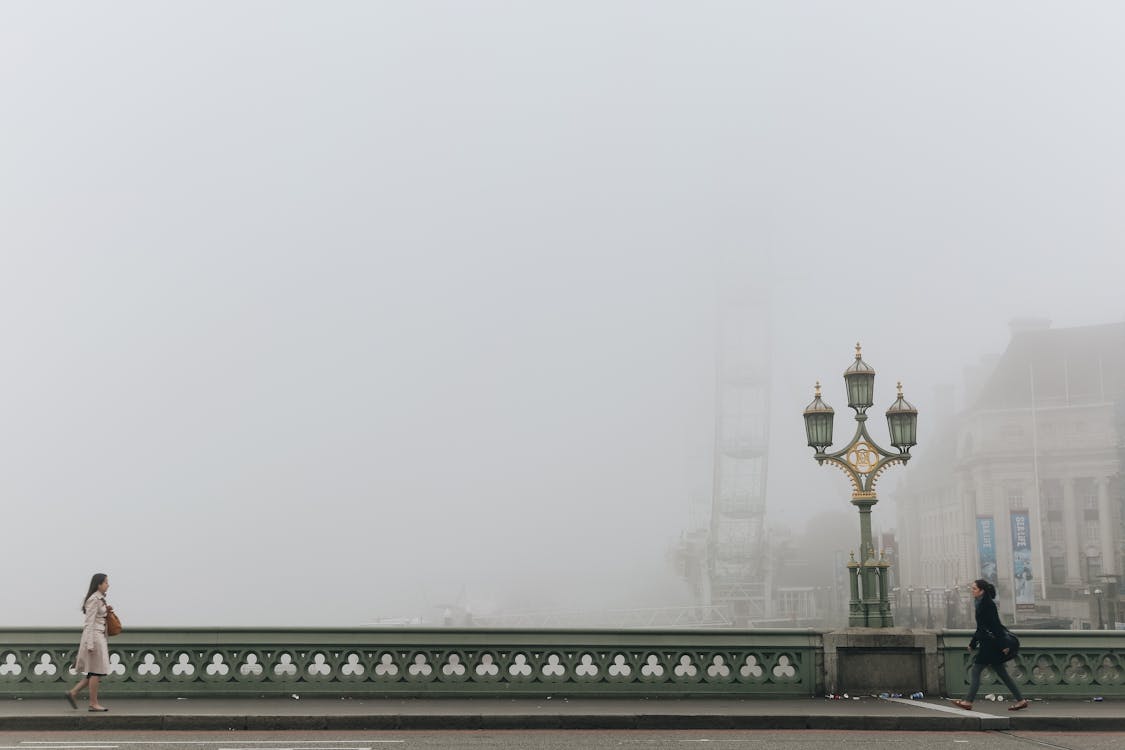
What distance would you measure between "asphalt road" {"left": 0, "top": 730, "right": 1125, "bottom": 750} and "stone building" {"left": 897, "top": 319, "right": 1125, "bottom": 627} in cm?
10668

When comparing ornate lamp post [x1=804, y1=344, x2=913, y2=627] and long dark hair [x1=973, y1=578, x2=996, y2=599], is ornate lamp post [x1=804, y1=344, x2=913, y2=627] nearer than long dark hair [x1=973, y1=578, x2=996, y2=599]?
No

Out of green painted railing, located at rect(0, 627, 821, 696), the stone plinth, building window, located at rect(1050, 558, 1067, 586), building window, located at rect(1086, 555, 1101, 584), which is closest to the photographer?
green painted railing, located at rect(0, 627, 821, 696)

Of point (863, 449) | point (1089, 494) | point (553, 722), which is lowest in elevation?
point (553, 722)

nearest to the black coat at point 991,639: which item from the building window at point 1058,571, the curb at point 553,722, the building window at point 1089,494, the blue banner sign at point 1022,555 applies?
the curb at point 553,722

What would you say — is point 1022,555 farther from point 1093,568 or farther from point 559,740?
point 559,740

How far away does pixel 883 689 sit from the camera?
734 inches

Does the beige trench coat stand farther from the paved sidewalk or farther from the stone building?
the stone building

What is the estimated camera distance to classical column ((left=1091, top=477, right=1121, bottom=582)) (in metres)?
128

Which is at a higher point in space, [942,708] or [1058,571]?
[1058,571]

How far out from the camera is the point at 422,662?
1827 centimetres

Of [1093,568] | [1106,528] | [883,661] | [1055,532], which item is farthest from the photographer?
[1055,532]

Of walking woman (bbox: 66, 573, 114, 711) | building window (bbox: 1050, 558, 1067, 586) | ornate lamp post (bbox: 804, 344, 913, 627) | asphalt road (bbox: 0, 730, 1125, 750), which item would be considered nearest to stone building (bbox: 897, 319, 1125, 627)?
building window (bbox: 1050, 558, 1067, 586)

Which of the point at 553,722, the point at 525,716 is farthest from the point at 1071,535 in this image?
the point at 525,716

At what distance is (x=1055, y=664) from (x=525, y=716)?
9053 millimetres
